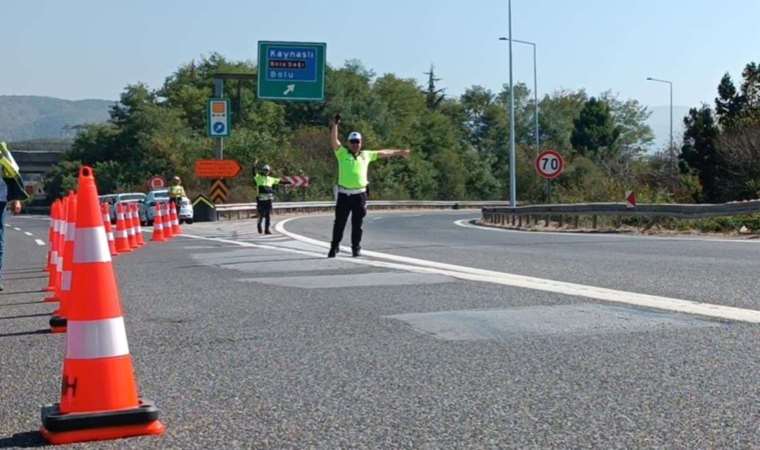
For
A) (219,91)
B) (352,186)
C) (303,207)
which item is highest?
(219,91)

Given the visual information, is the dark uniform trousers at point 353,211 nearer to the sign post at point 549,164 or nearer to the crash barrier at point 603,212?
the crash barrier at point 603,212

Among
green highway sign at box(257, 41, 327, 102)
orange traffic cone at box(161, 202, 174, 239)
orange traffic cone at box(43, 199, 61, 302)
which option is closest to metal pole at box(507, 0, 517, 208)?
green highway sign at box(257, 41, 327, 102)

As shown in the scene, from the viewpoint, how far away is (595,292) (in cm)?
902

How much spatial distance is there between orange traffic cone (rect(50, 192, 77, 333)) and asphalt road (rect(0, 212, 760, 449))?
189 millimetres

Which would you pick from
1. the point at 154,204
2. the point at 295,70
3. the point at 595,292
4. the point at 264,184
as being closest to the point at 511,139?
the point at 295,70

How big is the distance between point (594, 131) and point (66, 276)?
Answer: 84.5 m

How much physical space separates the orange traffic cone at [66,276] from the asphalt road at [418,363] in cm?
19

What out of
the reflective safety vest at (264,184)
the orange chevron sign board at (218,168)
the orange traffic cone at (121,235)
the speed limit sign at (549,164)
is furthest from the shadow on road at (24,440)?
the orange chevron sign board at (218,168)

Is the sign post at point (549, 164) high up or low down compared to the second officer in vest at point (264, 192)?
up

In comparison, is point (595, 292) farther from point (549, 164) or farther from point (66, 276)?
point (549, 164)

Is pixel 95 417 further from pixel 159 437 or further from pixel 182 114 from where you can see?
pixel 182 114

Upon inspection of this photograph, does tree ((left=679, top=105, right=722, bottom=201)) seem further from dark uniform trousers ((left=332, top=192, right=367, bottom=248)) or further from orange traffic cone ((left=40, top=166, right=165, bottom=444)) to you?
orange traffic cone ((left=40, top=166, right=165, bottom=444))

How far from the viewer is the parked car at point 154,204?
32.8 m

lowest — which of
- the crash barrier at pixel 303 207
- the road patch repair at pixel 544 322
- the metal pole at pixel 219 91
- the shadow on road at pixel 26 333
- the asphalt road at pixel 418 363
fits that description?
the crash barrier at pixel 303 207
